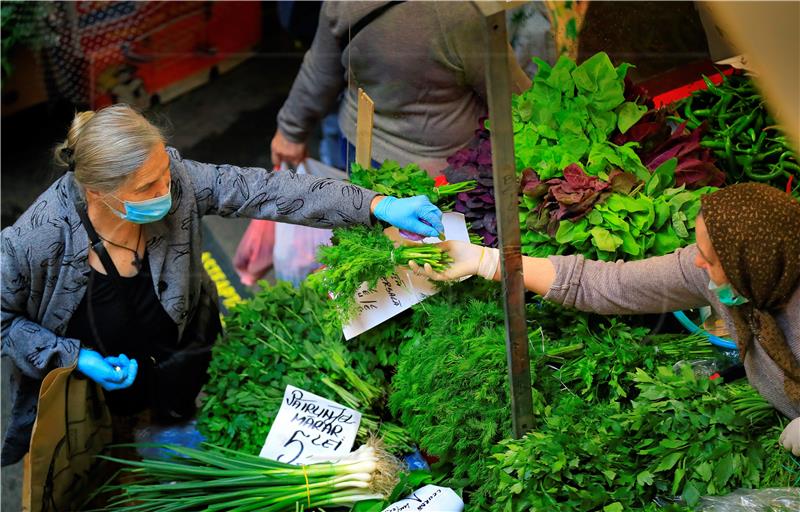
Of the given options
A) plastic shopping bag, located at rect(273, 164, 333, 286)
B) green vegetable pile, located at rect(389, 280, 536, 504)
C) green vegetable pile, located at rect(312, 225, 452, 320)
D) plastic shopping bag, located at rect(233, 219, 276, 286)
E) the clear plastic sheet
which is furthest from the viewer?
plastic shopping bag, located at rect(233, 219, 276, 286)

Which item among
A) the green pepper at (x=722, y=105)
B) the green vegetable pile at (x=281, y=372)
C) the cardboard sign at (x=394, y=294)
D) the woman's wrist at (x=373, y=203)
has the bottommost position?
the green vegetable pile at (x=281, y=372)

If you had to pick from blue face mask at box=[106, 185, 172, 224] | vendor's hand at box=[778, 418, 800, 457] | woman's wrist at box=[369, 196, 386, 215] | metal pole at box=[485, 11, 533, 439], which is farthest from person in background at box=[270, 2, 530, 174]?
vendor's hand at box=[778, 418, 800, 457]

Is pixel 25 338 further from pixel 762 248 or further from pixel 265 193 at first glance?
pixel 762 248

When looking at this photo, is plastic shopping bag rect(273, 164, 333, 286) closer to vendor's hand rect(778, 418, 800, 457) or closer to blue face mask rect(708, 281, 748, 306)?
blue face mask rect(708, 281, 748, 306)

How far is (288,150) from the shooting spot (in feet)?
11.2

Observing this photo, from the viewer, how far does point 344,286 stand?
2266 millimetres

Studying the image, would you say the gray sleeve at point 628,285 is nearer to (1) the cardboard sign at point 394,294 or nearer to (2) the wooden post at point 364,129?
(1) the cardboard sign at point 394,294

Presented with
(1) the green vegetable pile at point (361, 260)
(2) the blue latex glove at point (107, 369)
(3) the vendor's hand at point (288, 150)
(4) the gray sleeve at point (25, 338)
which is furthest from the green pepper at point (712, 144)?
(4) the gray sleeve at point (25, 338)

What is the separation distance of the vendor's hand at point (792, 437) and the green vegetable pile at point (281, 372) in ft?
3.30

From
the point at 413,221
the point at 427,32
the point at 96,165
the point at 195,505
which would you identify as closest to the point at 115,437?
the point at 195,505

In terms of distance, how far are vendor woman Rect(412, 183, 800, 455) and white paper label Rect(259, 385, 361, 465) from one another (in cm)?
53

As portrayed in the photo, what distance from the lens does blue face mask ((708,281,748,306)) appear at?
1.91 meters

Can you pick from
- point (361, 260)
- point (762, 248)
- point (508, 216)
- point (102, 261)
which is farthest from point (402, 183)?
point (762, 248)

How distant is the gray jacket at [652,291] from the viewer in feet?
6.62
